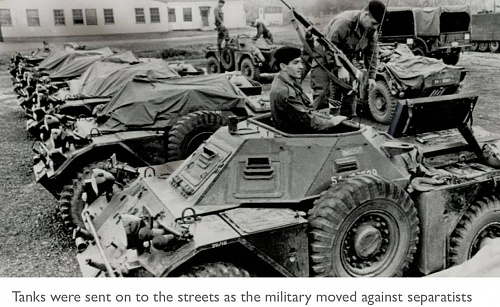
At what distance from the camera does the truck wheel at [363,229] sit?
361cm

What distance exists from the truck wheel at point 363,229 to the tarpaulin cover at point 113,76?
419 cm

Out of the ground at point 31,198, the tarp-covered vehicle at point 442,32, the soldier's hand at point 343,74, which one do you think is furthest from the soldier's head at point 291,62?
the tarp-covered vehicle at point 442,32

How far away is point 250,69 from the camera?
13250 mm

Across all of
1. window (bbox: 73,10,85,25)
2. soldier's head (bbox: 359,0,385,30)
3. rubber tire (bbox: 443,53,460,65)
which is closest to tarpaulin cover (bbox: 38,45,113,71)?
window (bbox: 73,10,85,25)

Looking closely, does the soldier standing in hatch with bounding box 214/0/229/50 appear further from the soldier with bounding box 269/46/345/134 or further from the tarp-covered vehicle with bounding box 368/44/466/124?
the soldier with bounding box 269/46/345/134

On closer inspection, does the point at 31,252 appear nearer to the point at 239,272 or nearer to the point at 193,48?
the point at 239,272

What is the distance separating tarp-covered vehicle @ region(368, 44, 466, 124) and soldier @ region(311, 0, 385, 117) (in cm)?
284

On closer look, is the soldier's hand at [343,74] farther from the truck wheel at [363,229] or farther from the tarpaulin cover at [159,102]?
the truck wheel at [363,229]

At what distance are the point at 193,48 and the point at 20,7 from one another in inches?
303

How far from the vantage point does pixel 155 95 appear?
632 cm

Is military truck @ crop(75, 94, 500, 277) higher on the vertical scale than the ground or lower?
higher

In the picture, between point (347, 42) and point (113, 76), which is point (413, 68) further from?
Result: point (113, 76)

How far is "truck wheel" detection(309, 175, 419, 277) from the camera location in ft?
11.9
